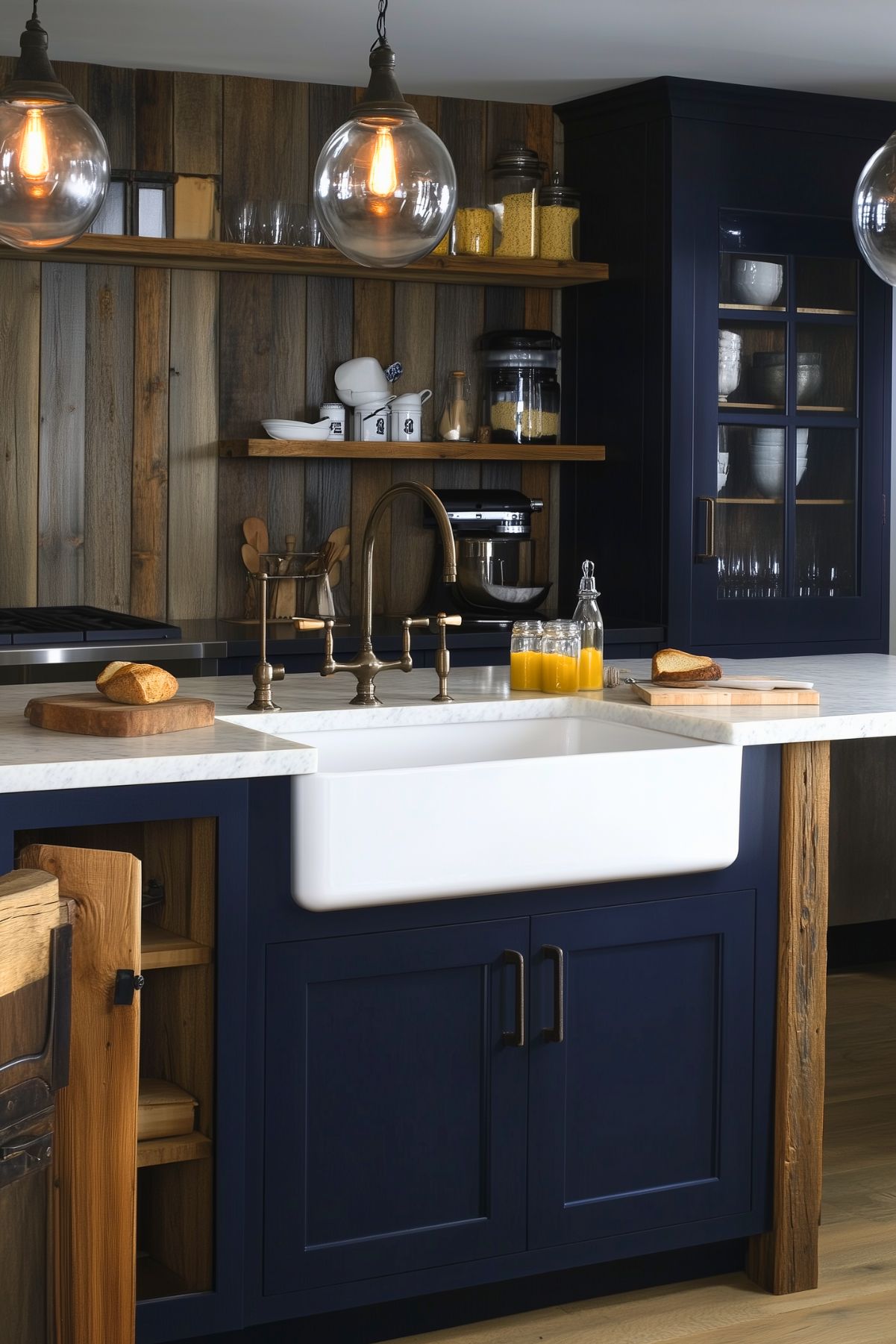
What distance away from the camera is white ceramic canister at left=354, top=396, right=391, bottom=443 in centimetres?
444

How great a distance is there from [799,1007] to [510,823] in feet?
2.08

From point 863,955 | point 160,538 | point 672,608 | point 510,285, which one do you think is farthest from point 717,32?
point 863,955

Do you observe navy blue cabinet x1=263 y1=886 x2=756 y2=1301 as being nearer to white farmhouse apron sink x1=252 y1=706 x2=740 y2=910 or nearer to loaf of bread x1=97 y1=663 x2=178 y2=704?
white farmhouse apron sink x1=252 y1=706 x2=740 y2=910

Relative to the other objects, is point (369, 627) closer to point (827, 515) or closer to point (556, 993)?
point (556, 993)

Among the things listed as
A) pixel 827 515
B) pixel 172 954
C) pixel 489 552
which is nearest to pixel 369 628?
pixel 172 954

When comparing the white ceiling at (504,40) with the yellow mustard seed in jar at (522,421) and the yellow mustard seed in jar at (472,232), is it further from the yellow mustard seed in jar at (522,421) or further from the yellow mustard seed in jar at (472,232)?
the yellow mustard seed in jar at (522,421)

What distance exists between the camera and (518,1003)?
7.40 feet

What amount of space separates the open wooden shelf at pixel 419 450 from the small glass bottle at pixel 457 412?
8cm

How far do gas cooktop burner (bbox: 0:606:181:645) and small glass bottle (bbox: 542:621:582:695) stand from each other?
1314 millimetres

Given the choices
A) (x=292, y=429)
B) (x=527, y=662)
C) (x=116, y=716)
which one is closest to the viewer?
(x=116, y=716)

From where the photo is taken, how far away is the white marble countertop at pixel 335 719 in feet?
6.50

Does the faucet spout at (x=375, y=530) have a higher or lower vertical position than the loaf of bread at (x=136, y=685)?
higher

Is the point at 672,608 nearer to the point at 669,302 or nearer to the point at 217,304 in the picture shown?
the point at 669,302

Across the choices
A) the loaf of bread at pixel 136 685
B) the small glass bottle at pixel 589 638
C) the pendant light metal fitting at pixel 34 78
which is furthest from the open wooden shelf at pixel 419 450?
the pendant light metal fitting at pixel 34 78
